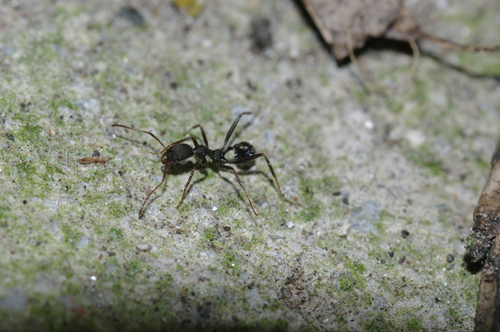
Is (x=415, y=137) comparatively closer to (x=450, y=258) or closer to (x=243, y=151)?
(x=450, y=258)

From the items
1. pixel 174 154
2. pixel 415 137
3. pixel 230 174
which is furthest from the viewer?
pixel 415 137

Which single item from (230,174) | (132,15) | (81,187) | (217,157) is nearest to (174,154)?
(217,157)

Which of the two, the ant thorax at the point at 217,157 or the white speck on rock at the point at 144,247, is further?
the ant thorax at the point at 217,157

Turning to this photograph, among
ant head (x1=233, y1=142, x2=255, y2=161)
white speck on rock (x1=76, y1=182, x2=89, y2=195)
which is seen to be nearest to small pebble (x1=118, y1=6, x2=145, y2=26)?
ant head (x1=233, y1=142, x2=255, y2=161)

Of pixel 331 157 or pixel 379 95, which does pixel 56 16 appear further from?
pixel 379 95

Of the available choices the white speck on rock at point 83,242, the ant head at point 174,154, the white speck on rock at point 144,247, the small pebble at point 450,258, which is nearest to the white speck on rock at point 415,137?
the small pebble at point 450,258

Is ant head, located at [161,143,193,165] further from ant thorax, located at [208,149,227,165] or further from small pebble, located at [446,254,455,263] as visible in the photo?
small pebble, located at [446,254,455,263]

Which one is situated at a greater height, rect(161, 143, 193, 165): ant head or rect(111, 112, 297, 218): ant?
rect(161, 143, 193, 165): ant head

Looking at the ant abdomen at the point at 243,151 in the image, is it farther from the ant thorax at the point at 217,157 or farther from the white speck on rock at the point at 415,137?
the white speck on rock at the point at 415,137

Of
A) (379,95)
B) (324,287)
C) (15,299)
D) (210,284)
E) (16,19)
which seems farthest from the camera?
(379,95)

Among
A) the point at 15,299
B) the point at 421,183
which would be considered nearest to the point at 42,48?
the point at 15,299

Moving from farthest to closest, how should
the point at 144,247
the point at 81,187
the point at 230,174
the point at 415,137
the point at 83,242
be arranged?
the point at 415,137 → the point at 230,174 → the point at 81,187 → the point at 144,247 → the point at 83,242
